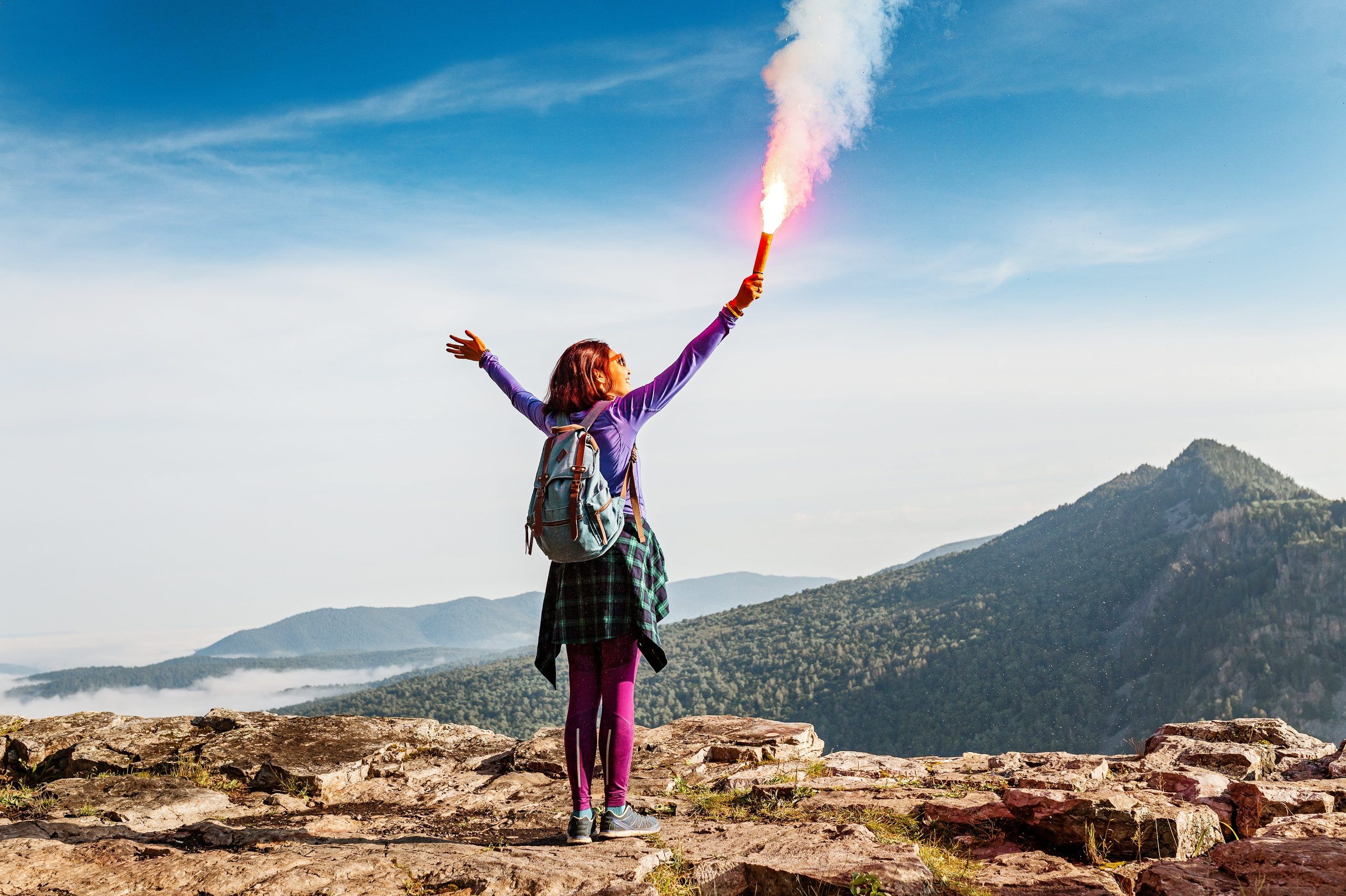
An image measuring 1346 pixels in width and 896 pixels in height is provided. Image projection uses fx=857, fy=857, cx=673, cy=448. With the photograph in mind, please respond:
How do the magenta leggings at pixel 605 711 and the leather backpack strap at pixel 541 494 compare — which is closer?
the leather backpack strap at pixel 541 494

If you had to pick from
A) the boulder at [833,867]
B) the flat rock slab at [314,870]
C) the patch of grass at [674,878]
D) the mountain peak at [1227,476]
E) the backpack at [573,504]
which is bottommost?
the patch of grass at [674,878]

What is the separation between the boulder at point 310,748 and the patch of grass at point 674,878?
4386mm

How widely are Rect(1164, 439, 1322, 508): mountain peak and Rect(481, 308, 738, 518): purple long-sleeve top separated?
6964 inches

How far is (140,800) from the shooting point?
22.1 feet

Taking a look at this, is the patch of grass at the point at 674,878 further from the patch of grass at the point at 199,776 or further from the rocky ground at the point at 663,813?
the patch of grass at the point at 199,776

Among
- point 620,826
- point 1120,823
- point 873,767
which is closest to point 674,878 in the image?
point 620,826

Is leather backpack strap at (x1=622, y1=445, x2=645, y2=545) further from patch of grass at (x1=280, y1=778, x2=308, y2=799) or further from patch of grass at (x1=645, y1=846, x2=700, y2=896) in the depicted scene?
patch of grass at (x1=280, y1=778, x2=308, y2=799)

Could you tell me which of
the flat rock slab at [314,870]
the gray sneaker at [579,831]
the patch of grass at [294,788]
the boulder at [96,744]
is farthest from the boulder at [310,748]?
the gray sneaker at [579,831]

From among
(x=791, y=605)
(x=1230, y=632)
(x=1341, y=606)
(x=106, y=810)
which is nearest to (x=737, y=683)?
(x=791, y=605)

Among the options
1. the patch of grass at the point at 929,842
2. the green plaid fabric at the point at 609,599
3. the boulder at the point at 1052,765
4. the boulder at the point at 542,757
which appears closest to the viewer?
the patch of grass at the point at 929,842

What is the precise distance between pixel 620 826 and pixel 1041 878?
2415 mm

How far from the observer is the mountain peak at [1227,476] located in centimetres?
15788

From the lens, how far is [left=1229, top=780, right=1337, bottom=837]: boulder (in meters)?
5.62

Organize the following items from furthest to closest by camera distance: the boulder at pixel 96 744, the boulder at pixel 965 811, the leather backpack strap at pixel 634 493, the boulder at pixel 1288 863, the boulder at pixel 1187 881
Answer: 1. the boulder at pixel 96 744
2. the boulder at pixel 965 811
3. the leather backpack strap at pixel 634 493
4. the boulder at pixel 1187 881
5. the boulder at pixel 1288 863
